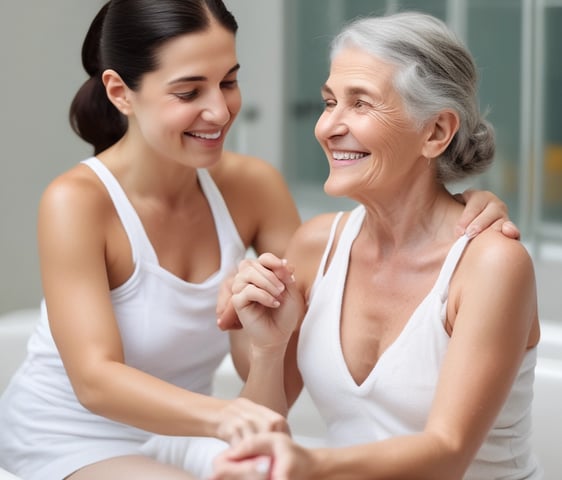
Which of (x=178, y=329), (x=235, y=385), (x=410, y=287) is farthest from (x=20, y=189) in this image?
(x=410, y=287)

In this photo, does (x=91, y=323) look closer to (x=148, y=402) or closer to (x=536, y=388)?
(x=148, y=402)

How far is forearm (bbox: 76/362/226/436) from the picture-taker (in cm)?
154

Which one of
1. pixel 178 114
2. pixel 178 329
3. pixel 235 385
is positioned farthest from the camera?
pixel 235 385

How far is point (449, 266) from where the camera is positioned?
1.59 m

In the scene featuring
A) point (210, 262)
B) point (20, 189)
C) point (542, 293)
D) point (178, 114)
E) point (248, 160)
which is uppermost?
point (178, 114)

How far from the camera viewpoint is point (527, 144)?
11.8 feet

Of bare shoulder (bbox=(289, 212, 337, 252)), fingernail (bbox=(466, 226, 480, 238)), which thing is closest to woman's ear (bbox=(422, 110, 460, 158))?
fingernail (bbox=(466, 226, 480, 238))

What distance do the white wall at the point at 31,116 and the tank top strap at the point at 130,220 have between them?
1766mm

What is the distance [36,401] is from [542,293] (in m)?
2.00

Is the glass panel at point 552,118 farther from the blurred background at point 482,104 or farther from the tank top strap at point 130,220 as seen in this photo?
the tank top strap at point 130,220

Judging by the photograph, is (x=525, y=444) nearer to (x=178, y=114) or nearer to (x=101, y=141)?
(x=178, y=114)

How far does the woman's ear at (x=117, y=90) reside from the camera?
1.89m

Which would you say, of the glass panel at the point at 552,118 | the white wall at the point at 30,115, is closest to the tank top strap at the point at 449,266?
the glass panel at the point at 552,118

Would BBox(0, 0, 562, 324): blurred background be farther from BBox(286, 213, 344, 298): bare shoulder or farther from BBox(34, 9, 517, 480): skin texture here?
BBox(286, 213, 344, 298): bare shoulder
